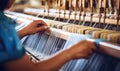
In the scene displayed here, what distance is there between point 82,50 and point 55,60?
0.17 m

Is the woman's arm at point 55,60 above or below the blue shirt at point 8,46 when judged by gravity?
below

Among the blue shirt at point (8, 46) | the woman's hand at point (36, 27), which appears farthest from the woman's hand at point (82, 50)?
the woman's hand at point (36, 27)

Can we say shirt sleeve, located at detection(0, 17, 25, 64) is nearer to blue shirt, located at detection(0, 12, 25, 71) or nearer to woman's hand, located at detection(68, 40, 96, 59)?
blue shirt, located at detection(0, 12, 25, 71)

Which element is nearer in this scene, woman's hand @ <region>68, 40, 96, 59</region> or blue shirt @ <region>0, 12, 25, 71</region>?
blue shirt @ <region>0, 12, 25, 71</region>

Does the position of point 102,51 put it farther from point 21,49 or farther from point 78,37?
point 21,49

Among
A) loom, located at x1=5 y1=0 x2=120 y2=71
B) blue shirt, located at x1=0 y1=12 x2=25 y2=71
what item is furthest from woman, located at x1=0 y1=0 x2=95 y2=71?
loom, located at x1=5 y1=0 x2=120 y2=71

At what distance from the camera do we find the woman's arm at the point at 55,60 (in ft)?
4.71

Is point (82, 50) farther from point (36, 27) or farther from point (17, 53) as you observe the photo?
point (36, 27)

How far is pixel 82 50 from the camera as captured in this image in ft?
5.24

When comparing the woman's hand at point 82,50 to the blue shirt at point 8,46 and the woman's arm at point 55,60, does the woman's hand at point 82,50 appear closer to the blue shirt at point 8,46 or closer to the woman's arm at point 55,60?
the woman's arm at point 55,60

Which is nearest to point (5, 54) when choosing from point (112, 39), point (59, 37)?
point (112, 39)

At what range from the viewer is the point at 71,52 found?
63.3 inches

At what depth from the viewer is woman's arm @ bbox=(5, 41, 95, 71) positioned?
143cm

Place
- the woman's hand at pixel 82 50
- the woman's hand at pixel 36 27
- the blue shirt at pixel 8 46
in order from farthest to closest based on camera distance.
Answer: the woman's hand at pixel 36 27 < the woman's hand at pixel 82 50 < the blue shirt at pixel 8 46
